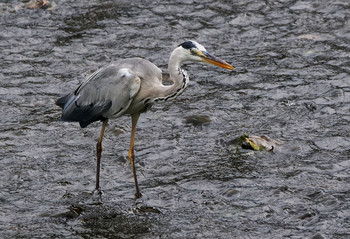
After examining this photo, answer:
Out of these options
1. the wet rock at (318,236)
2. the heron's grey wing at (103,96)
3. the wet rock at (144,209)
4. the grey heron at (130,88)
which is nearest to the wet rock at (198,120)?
the grey heron at (130,88)

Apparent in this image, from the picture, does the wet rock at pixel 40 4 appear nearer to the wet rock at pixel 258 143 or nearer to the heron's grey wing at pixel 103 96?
the heron's grey wing at pixel 103 96

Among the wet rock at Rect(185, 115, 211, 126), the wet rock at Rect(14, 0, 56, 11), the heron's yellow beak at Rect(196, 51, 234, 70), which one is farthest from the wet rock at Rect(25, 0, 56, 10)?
the heron's yellow beak at Rect(196, 51, 234, 70)

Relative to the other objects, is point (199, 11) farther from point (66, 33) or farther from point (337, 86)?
point (337, 86)

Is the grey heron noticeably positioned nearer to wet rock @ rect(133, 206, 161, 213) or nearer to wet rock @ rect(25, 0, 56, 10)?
wet rock @ rect(133, 206, 161, 213)

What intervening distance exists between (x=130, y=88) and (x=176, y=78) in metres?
0.50

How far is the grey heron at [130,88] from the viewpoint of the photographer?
691 cm

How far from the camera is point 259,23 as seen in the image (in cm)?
1127

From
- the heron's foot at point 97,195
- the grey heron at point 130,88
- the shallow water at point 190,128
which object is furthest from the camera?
the heron's foot at point 97,195

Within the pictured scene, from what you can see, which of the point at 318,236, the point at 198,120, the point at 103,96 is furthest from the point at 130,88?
the point at 318,236

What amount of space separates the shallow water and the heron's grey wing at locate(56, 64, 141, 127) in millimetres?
619

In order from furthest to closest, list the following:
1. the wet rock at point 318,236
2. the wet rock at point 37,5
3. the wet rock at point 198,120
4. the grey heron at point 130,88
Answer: the wet rock at point 37,5
the wet rock at point 198,120
the grey heron at point 130,88
the wet rock at point 318,236

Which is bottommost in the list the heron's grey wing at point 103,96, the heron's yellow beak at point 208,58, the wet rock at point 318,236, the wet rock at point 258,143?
the wet rock at point 258,143

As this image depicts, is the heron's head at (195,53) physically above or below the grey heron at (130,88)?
above

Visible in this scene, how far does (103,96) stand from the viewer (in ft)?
24.0
